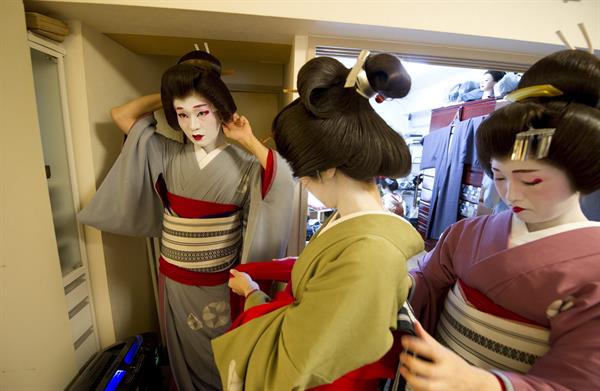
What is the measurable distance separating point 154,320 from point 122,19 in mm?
1639

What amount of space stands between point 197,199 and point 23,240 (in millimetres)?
515

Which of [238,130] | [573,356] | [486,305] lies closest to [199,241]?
[238,130]

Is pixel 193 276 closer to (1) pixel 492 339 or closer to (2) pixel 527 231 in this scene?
(1) pixel 492 339

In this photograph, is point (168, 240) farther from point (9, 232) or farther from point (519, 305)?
point (519, 305)

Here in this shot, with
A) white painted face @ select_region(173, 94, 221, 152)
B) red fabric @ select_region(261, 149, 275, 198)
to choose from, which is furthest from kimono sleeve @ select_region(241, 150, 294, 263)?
white painted face @ select_region(173, 94, 221, 152)

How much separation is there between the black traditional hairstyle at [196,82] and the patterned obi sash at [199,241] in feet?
1.47

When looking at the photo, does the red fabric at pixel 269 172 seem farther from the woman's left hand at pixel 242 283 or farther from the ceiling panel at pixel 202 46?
the ceiling panel at pixel 202 46

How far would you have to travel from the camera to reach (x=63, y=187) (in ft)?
3.15

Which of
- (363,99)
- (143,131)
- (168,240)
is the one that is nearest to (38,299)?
(168,240)

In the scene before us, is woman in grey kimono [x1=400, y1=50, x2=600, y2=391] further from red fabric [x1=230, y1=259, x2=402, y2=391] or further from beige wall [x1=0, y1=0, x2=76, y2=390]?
beige wall [x1=0, y1=0, x2=76, y2=390]

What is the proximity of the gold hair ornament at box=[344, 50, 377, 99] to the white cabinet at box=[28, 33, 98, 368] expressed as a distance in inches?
42.1

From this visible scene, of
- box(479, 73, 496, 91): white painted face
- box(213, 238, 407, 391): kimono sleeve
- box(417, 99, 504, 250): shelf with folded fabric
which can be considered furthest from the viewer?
box(417, 99, 504, 250): shelf with folded fabric

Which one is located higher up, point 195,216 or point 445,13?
point 445,13

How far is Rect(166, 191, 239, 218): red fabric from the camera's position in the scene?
958 mm
